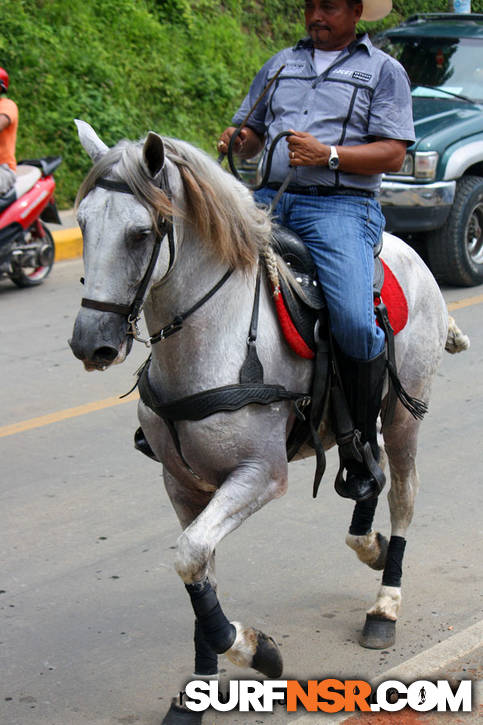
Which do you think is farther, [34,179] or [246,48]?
[246,48]

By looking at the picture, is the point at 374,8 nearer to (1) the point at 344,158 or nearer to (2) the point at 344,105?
(2) the point at 344,105

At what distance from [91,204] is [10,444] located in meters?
3.75

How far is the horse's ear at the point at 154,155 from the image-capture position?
333 centimetres

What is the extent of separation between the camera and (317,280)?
4.12 metres

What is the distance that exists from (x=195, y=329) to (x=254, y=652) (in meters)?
1.11

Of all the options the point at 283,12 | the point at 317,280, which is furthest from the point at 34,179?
the point at 283,12

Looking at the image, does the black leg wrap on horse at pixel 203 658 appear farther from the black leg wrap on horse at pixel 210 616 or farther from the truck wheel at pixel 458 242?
Result: the truck wheel at pixel 458 242

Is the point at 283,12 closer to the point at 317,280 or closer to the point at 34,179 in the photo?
the point at 34,179

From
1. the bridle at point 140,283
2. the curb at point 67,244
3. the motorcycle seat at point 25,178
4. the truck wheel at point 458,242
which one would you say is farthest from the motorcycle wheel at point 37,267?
the bridle at point 140,283

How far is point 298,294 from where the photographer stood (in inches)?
156

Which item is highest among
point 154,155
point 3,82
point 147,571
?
point 154,155

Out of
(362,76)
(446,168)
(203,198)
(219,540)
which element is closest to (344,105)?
(362,76)

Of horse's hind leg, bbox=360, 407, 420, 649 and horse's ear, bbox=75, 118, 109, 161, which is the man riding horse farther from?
horse's ear, bbox=75, 118, 109, 161

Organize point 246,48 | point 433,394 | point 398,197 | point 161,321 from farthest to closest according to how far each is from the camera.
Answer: point 246,48 < point 398,197 < point 433,394 < point 161,321
